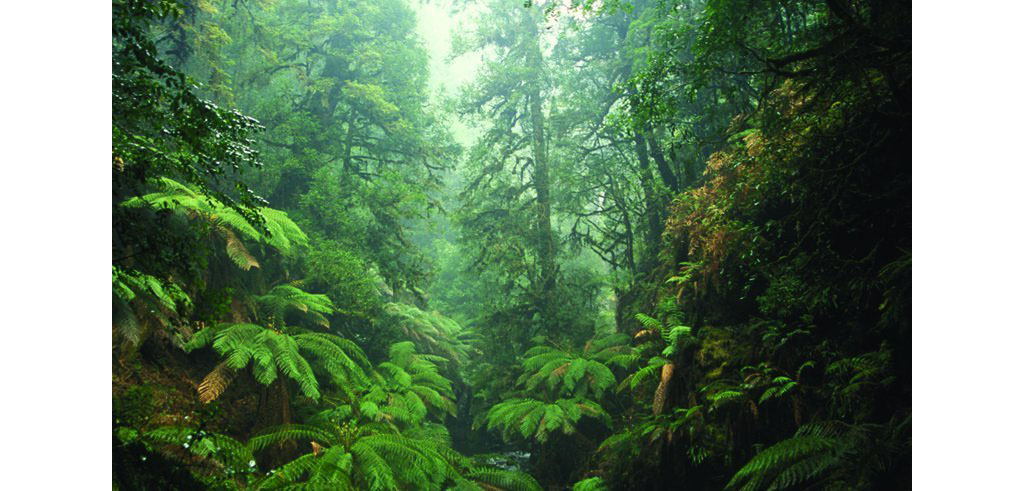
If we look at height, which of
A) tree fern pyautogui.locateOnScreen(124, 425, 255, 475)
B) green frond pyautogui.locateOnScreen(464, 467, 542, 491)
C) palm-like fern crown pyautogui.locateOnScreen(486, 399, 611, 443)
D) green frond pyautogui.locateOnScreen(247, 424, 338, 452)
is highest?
tree fern pyautogui.locateOnScreen(124, 425, 255, 475)

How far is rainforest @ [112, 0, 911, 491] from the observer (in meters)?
2.69

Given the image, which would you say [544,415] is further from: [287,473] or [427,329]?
[427,329]

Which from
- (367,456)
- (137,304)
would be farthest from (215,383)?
(367,456)

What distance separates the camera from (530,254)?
11.1 metres

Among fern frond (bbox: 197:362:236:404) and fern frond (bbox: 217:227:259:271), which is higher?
fern frond (bbox: 217:227:259:271)

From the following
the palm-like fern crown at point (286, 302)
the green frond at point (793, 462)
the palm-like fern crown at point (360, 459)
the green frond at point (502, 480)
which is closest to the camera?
the green frond at point (793, 462)

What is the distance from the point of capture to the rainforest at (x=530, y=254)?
8.82 feet

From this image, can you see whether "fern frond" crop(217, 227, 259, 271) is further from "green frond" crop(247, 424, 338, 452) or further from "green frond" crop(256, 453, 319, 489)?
"green frond" crop(256, 453, 319, 489)

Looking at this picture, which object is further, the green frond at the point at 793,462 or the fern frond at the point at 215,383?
the fern frond at the point at 215,383

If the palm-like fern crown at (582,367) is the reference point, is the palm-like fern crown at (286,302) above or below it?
above

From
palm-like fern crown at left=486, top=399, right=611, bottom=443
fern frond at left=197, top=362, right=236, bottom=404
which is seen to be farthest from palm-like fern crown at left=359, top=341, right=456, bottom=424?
fern frond at left=197, top=362, right=236, bottom=404

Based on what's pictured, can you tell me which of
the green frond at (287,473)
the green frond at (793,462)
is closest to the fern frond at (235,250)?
the green frond at (287,473)

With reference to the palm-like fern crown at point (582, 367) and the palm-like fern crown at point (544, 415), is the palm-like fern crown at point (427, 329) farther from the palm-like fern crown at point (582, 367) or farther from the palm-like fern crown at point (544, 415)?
the palm-like fern crown at point (544, 415)
